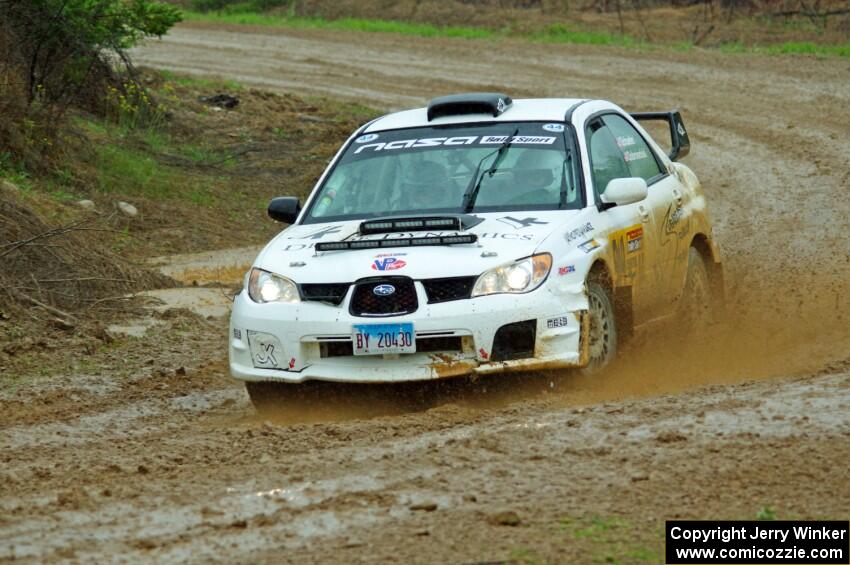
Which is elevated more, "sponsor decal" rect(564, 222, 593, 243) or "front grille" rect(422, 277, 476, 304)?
"sponsor decal" rect(564, 222, 593, 243)

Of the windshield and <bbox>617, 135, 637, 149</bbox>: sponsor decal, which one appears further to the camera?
<bbox>617, 135, 637, 149</bbox>: sponsor decal

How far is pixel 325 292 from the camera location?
24.9 ft

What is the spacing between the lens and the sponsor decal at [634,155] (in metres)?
9.22

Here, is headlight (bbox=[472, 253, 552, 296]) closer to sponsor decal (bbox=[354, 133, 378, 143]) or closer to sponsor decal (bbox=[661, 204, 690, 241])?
sponsor decal (bbox=[661, 204, 690, 241])

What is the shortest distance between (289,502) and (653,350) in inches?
149

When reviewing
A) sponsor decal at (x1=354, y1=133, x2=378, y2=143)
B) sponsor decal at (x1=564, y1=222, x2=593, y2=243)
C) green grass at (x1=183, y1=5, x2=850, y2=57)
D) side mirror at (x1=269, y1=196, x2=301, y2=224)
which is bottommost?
green grass at (x1=183, y1=5, x2=850, y2=57)

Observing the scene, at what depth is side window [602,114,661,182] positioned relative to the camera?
9.27 meters

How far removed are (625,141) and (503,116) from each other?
2.98 feet

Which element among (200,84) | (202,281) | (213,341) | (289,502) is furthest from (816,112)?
(289,502)

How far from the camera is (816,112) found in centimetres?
2055

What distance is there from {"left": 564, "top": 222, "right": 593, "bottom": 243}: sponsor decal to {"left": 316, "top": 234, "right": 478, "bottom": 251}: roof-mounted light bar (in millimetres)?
528

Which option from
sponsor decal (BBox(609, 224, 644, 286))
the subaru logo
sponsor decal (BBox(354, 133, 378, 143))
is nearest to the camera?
the subaru logo

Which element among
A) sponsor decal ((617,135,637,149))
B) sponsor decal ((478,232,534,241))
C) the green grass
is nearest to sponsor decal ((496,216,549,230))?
sponsor decal ((478,232,534,241))

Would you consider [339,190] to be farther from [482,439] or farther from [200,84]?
[200,84]
